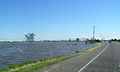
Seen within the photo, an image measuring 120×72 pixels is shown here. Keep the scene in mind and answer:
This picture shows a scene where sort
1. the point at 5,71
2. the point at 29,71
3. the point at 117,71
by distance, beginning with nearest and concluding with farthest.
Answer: the point at 117,71, the point at 29,71, the point at 5,71

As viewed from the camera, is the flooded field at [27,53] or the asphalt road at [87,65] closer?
the asphalt road at [87,65]

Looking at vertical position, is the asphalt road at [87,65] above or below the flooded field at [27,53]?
above

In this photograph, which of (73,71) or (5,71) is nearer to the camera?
(73,71)

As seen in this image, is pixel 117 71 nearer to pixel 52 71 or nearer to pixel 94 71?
pixel 94 71

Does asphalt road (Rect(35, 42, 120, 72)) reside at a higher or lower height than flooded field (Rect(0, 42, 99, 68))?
higher

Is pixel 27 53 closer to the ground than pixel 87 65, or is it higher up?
closer to the ground

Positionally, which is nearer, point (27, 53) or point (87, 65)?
point (87, 65)

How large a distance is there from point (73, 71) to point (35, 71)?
2392 mm

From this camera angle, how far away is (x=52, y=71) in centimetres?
1100

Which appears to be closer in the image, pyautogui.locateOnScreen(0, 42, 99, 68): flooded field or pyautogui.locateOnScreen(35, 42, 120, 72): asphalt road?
pyautogui.locateOnScreen(35, 42, 120, 72): asphalt road

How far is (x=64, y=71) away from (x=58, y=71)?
37 centimetres

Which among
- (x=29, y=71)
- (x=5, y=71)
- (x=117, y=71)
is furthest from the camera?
(x=5, y=71)

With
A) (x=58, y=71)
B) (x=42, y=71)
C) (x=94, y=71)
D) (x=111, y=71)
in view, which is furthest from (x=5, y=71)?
(x=111, y=71)

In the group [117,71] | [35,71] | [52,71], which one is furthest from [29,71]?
[117,71]
